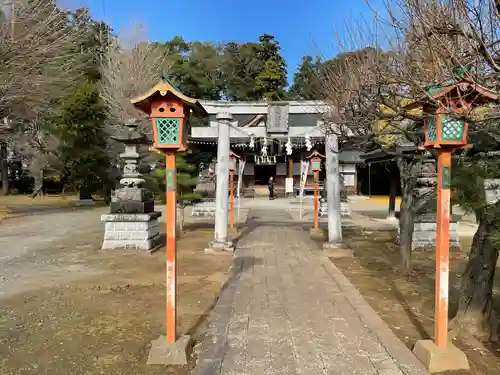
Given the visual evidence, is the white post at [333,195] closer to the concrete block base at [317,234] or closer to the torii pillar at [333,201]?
the torii pillar at [333,201]

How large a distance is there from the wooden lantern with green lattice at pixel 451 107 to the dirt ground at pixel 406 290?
2122mm

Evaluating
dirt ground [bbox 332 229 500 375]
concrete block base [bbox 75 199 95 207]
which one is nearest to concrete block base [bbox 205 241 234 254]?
dirt ground [bbox 332 229 500 375]

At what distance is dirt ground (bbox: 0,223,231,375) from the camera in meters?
4.00

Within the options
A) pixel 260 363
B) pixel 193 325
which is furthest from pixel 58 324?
pixel 260 363

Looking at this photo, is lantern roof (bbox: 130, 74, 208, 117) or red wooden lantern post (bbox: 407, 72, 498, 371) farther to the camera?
lantern roof (bbox: 130, 74, 208, 117)

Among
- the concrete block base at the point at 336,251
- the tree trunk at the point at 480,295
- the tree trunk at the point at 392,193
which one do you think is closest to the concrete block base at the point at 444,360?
the tree trunk at the point at 480,295

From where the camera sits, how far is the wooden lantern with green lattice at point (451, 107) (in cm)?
354

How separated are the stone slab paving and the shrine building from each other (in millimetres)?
5281

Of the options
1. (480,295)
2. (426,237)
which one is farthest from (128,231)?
(480,295)

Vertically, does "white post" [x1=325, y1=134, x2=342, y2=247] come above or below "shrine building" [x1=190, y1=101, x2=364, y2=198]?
below

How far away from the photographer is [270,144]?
2445cm

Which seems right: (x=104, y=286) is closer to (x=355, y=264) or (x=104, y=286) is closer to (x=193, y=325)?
(x=193, y=325)

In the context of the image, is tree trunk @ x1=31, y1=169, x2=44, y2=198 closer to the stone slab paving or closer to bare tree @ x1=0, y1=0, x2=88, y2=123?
bare tree @ x1=0, y1=0, x2=88, y2=123

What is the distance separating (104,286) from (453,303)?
5444 millimetres
